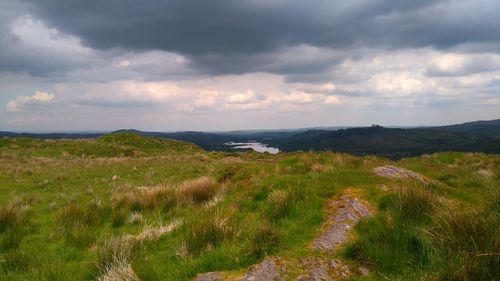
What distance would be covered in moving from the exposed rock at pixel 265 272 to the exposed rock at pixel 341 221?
0.98m

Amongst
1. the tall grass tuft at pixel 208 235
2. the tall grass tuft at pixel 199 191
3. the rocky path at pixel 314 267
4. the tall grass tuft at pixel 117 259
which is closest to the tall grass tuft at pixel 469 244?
the rocky path at pixel 314 267

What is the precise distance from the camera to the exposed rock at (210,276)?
532cm

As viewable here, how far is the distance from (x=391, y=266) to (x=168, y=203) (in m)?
7.60

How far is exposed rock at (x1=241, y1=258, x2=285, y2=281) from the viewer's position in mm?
5129

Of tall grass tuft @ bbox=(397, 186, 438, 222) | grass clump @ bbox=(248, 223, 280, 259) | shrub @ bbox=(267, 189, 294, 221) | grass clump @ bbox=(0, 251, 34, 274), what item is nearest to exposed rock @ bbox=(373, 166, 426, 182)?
tall grass tuft @ bbox=(397, 186, 438, 222)

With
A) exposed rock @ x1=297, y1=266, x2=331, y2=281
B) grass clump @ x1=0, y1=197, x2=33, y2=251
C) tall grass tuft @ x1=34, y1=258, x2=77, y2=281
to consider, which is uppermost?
exposed rock @ x1=297, y1=266, x2=331, y2=281

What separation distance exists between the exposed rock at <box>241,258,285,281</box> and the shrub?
2277 mm

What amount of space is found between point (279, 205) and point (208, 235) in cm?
190

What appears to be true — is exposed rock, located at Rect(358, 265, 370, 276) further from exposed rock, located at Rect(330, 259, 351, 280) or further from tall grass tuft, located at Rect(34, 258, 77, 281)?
tall grass tuft, located at Rect(34, 258, 77, 281)

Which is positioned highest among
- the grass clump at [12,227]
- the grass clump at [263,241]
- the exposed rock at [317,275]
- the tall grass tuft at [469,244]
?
the tall grass tuft at [469,244]

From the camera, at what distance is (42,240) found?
9.01 m

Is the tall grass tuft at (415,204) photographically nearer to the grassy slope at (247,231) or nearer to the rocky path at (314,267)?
the grassy slope at (247,231)

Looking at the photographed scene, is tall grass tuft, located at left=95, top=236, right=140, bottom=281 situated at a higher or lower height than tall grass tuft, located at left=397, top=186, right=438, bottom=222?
lower

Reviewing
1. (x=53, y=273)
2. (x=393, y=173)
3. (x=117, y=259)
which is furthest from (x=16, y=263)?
(x=393, y=173)
